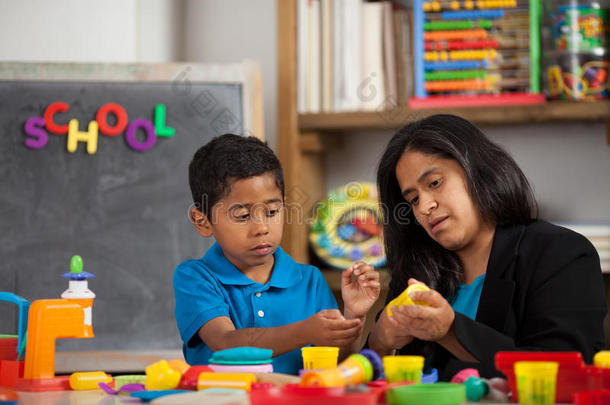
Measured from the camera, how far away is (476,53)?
7.13ft

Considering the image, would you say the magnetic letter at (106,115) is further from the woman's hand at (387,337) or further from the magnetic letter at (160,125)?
the woman's hand at (387,337)

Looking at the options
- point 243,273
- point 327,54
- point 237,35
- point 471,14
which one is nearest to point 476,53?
point 471,14

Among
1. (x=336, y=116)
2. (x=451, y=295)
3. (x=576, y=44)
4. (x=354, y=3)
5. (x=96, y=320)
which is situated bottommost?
(x=96, y=320)

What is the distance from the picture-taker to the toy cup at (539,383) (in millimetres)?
762

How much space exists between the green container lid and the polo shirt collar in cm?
64

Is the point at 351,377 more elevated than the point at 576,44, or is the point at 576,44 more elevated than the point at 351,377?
the point at 576,44

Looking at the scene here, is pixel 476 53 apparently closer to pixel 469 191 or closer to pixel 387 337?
pixel 469 191

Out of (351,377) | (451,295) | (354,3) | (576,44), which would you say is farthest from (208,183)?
(576,44)

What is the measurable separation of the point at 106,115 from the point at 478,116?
42.2 inches

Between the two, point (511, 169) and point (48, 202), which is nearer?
point (511, 169)

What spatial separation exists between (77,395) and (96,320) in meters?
1.01

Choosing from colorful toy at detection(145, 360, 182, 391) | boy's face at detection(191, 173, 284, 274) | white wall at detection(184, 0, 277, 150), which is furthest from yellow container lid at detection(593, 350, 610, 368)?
white wall at detection(184, 0, 277, 150)

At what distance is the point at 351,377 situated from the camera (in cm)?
83

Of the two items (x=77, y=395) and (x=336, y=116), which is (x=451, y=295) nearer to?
(x=77, y=395)
